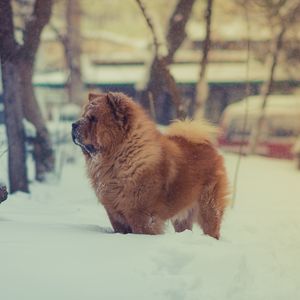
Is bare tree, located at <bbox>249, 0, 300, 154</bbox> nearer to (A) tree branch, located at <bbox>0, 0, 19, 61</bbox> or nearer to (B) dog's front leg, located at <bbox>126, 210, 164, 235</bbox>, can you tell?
(A) tree branch, located at <bbox>0, 0, 19, 61</bbox>

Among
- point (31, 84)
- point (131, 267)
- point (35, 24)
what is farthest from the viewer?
point (31, 84)

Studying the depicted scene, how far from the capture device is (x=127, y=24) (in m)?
43.2

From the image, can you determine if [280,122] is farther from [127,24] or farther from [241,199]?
[127,24]

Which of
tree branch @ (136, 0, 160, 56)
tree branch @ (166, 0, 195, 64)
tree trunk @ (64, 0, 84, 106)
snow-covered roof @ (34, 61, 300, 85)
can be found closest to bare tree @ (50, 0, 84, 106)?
tree trunk @ (64, 0, 84, 106)

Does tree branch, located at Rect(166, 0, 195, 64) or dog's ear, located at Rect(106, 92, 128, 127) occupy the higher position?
tree branch, located at Rect(166, 0, 195, 64)

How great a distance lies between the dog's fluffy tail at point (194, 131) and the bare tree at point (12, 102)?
4.15m

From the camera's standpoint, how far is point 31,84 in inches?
474

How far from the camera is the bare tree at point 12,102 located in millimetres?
9602

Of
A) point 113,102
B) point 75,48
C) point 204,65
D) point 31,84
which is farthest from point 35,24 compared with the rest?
point 75,48

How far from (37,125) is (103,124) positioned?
21.9 ft

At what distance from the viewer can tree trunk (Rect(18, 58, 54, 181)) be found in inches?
467

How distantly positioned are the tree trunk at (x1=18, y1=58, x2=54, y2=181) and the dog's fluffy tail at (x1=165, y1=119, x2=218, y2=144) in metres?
5.95

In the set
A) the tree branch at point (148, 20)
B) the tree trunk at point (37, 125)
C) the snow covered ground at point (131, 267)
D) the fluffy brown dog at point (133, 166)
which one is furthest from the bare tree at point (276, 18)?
the snow covered ground at point (131, 267)

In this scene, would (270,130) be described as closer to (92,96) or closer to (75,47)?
(75,47)
